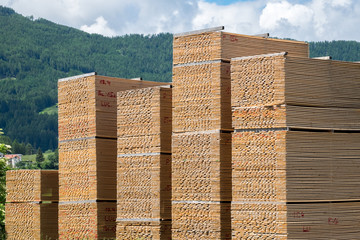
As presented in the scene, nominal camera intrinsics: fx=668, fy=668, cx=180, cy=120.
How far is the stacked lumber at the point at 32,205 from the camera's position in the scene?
14.7 meters

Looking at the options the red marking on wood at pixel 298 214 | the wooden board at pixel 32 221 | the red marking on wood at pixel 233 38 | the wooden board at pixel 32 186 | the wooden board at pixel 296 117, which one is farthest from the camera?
the wooden board at pixel 32 186

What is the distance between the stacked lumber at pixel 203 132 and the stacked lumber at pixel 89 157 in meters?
2.22

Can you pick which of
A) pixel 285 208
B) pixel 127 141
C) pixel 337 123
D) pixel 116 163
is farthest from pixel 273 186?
pixel 116 163

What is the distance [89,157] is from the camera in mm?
12930

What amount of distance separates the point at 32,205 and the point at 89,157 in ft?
8.95

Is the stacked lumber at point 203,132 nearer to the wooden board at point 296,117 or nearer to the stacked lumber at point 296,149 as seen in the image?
the stacked lumber at point 296,149

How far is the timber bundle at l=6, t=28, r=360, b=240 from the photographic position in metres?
9.76

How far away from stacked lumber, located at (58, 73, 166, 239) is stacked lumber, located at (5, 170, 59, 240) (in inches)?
50.1

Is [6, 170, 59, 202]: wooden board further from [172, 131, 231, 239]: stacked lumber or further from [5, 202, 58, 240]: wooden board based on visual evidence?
[172, 131, 231, 239]: stacked lumber

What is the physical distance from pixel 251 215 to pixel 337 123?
6.19 ft

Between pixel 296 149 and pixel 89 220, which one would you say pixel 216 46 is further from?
pixel 89 220

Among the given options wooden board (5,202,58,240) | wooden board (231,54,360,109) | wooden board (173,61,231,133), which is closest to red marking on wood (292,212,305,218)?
wooden board (231,54,360,109)

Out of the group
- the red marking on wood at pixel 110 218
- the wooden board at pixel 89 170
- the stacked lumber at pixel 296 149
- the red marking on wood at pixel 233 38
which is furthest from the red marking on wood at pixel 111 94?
the stacked lumber at pixel 296 149

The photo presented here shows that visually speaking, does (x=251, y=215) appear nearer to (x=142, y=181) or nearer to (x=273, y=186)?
(x=273, y=186)
